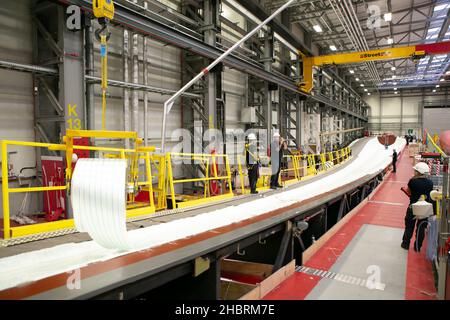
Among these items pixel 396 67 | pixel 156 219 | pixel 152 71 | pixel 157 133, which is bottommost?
pixel 156 219

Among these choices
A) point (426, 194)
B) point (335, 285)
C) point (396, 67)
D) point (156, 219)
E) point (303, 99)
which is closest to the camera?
point (335, 285)

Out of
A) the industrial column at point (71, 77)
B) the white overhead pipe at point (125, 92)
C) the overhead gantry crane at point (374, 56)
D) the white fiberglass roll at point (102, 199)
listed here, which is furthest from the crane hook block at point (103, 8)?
the overhead gantry crane at point (374, 56)

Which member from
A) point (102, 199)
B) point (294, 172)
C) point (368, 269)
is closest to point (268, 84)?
point (294, 172)

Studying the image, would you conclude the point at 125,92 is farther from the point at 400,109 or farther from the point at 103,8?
the point at 400,109

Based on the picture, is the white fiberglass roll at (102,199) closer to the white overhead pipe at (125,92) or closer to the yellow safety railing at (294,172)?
the yellow safety railing at (294,172)

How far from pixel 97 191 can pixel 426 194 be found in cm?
493

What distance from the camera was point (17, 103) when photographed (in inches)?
249

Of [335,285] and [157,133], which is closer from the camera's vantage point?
[335,285]

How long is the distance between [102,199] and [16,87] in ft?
17.1

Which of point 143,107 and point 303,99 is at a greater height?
point 303,99

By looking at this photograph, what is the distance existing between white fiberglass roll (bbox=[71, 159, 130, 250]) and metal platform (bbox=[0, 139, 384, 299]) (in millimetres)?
285

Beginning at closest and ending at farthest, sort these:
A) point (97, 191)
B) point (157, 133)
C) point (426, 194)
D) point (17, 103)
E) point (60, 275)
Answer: point (60, 275) < point (97, 191) < point (426, 194) < point (17, 103) < point (157, 133)

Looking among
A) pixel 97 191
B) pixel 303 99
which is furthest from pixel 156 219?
pixel 303 99

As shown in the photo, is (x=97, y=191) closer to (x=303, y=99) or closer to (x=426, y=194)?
(x=426, y=194)
